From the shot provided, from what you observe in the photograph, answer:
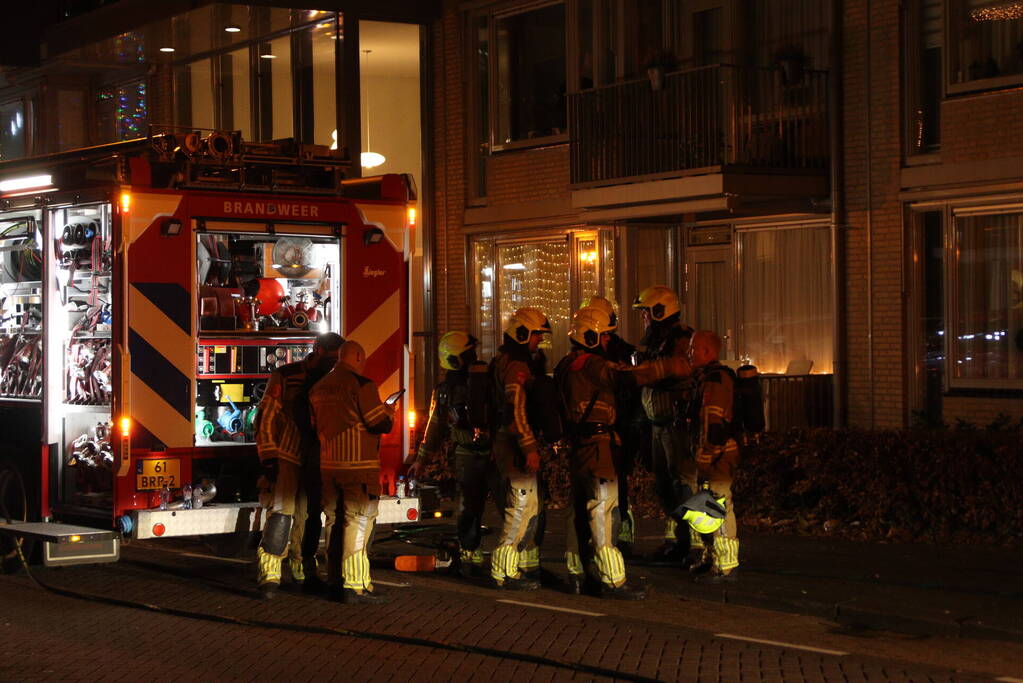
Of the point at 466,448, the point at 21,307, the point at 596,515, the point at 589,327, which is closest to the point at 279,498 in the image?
the point at 466,448

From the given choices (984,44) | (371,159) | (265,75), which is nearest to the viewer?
(984,44)

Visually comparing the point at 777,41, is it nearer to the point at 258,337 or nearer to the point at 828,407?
the point at 828,407

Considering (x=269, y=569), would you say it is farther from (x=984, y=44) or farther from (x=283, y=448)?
(x=984, y=44)

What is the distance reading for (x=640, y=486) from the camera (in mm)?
14656

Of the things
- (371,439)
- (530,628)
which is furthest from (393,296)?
(530,628)

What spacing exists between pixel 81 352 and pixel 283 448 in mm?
2145

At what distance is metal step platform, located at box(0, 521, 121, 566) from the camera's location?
10312 mm

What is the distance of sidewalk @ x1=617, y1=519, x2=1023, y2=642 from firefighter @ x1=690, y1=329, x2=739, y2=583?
24 cm

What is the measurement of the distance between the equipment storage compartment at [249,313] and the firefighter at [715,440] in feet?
9.65

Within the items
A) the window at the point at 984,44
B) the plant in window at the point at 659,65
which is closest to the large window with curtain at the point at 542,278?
the plant in window at the point at 659,65

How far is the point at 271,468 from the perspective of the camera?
34.0 ft

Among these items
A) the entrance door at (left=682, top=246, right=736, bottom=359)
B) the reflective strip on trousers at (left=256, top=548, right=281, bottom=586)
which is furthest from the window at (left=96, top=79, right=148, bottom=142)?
the reflective strip on trousers at (left=256, top=548, right=281, bottom=586)

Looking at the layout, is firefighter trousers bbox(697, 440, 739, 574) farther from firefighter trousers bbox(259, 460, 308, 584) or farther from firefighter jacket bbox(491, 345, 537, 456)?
firefighter trousers bbox(259, 460, 308, 584)

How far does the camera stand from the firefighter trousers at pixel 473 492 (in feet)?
36.8
